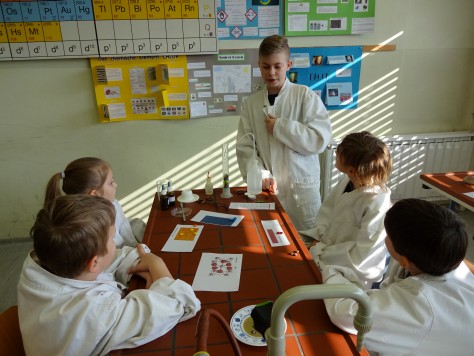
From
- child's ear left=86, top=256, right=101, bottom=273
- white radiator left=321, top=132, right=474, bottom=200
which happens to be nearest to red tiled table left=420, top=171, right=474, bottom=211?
white radiator left=321, top=132, right=474, bottom=200

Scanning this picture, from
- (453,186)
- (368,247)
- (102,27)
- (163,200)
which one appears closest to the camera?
(368,247)

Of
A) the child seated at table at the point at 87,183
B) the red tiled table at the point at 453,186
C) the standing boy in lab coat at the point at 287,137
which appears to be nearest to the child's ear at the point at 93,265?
the child seated at table at the point at 87,183

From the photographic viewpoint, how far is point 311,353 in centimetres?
82

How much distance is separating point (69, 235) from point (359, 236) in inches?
39.0

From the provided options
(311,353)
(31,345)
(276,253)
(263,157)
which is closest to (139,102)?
(263,157)

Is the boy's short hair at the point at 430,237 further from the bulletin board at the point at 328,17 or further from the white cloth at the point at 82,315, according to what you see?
the bulletin board at the point at 328,17

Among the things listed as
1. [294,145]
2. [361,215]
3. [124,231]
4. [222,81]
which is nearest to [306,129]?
[294,145]

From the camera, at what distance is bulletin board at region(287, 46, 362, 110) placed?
2768 millimetres

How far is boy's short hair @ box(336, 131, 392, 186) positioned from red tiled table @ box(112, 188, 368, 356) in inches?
14.4

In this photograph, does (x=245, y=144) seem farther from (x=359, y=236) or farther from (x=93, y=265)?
(x=93, y=265)

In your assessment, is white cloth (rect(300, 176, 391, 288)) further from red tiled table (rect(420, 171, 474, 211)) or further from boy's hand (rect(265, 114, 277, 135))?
red tiled table (rect(420, 171, 474, 211))

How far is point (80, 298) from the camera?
2.67 feet

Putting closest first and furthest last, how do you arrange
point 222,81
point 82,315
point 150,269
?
point 82,315 < point 150,269 < point 222,81

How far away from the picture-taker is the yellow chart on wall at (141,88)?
8.59 ft
